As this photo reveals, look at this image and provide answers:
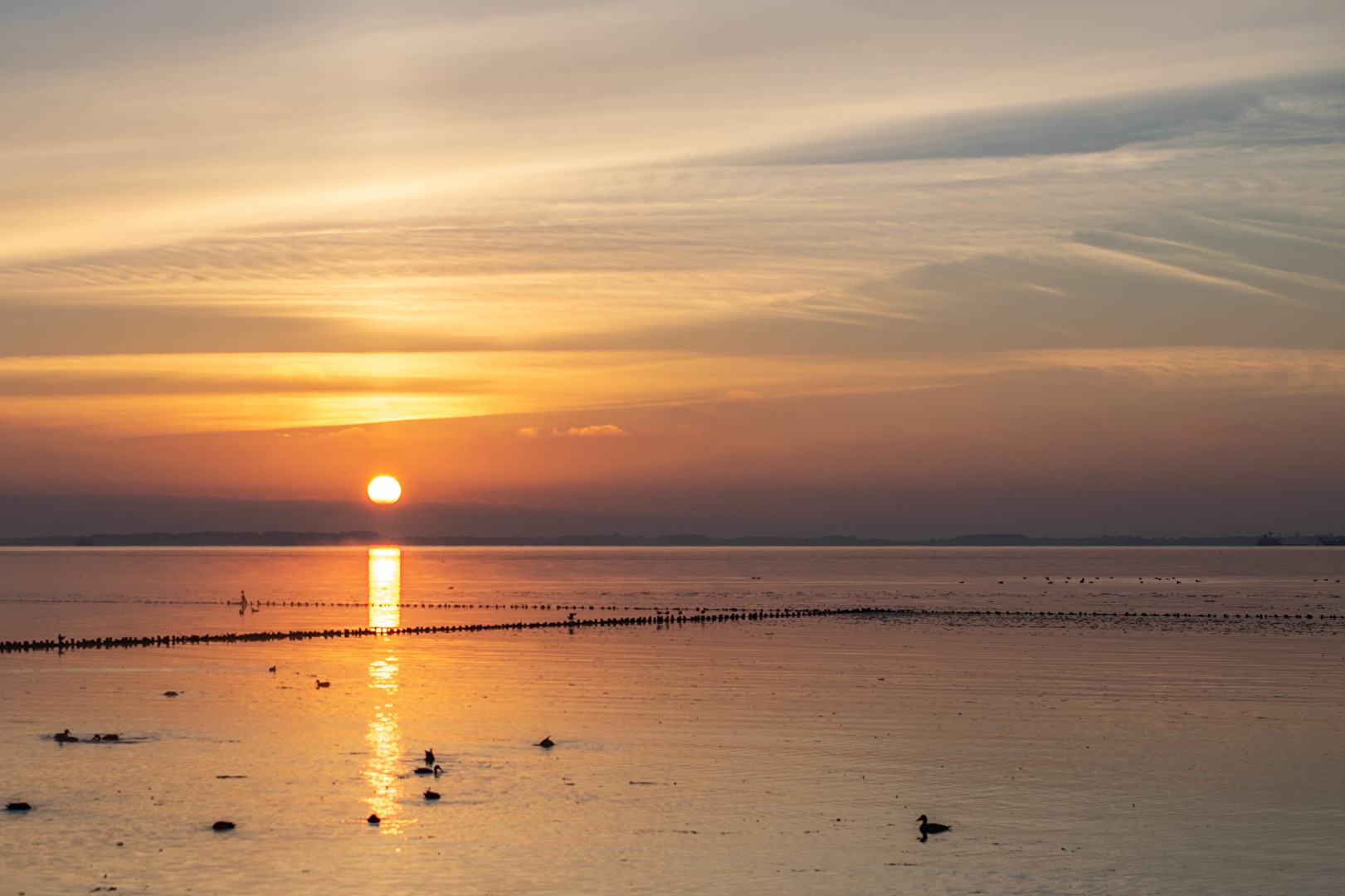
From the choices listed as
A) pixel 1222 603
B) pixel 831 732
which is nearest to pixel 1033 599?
pixel 1222 603

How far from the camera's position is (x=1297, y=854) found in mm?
27797

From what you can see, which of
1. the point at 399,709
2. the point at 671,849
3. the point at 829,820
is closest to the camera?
the point at 671,849

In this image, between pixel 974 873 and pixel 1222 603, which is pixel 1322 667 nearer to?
pixel 974 873

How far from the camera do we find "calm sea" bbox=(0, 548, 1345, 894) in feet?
86.1

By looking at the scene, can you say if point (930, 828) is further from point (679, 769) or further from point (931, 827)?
point (679, 769)

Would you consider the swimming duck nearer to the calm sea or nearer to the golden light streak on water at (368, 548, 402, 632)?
the calm sea

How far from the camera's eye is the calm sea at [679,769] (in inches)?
1033

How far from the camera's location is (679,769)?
35.9 metres

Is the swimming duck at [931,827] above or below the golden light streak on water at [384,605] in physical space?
below

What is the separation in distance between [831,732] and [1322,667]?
35.8m

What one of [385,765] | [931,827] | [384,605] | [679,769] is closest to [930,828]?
[931,827]

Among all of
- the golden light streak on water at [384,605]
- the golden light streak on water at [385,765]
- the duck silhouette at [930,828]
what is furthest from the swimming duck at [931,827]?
the golden light streak on water at [384,605]

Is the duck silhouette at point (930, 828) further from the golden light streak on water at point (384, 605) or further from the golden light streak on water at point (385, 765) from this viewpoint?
the golden light streak on water at point (384, 605)

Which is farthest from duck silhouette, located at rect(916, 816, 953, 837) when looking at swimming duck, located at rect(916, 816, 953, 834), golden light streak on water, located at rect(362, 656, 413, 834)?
golden light streak on water, located at rect(362, 656, 413, 834)
